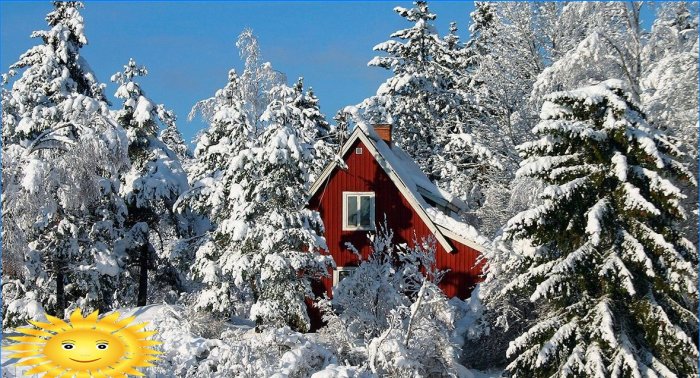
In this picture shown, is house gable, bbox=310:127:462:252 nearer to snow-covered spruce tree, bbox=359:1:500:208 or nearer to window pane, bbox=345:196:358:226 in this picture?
window pane, bbox=345:196:358:226

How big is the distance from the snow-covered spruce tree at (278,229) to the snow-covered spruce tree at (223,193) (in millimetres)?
283

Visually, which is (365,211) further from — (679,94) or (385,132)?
(679,94)

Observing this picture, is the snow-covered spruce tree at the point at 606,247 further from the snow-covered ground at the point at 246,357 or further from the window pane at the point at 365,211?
the window pane at the point at 365,211

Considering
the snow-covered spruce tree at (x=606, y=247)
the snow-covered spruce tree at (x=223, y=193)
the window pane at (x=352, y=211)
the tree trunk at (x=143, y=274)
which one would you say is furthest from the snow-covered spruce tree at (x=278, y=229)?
the snow-covered spruce tree at (x=606, y=247)

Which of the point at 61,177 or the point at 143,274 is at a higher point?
the point at 61,177

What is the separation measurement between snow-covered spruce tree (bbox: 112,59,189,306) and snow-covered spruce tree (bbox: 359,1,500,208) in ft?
43.8

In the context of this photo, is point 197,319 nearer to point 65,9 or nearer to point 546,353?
point 546,353

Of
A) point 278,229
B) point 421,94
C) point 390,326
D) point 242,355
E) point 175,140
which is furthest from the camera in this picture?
point 175,140

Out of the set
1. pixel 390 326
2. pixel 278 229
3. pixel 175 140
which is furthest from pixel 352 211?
pixel 175 140

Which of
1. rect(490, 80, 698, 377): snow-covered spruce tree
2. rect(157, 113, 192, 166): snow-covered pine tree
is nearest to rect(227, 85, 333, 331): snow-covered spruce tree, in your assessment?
rect(490, 80, 698, 377): snow-covered spruce tree

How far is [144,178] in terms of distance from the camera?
98.9 feet

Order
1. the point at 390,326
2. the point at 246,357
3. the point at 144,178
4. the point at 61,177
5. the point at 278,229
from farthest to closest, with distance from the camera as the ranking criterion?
the point at 144,178, the point at 278,229, the point at 61,177, the point at 390,326, the point at 246,357

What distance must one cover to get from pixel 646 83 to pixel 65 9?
21.2 metres

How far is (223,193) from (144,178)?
5260 mm
